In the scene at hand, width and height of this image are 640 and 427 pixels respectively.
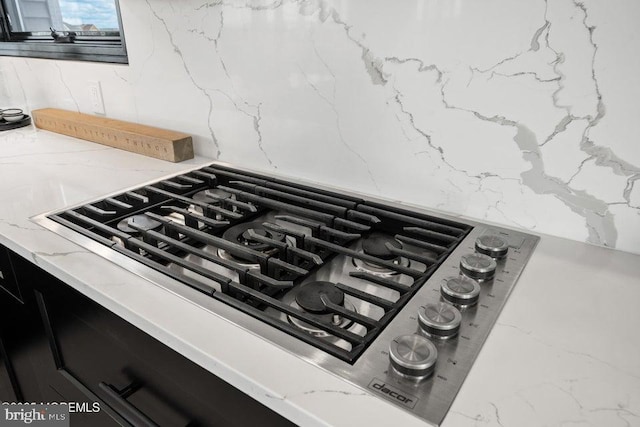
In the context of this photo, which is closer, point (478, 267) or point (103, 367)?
point (478, 267)

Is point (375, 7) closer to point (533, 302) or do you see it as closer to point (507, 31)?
point (507, 31)

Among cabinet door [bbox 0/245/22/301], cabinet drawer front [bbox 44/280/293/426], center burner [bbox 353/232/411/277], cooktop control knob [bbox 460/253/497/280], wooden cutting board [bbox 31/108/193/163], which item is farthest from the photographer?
wooden cutting board [bbox 31/108/193/163]

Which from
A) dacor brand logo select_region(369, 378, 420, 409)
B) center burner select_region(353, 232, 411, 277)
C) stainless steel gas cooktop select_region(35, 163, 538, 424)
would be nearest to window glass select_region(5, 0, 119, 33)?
stainless steel gas cooktop select_region(35, 163, 538, 424)

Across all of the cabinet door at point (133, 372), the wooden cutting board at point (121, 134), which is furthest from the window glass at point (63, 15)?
the cabinet door at point (133, 372)

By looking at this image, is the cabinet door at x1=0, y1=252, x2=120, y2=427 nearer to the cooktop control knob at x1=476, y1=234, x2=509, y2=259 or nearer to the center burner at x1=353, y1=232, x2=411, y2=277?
the center burner at x1=353, y1=232, x2=411, y2=277

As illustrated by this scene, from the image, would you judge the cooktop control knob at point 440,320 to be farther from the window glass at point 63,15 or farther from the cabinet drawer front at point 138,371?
the window glass at point 63,15

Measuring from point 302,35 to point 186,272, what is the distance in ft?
1.99

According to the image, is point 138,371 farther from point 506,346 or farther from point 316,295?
point 506,346

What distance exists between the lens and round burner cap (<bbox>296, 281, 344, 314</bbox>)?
66 centimetres

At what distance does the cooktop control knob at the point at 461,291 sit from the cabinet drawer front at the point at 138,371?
0.95 ft

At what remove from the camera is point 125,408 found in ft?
2.47

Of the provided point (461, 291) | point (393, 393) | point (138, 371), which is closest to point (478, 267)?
point (461, 291)

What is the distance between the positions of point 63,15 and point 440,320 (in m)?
2.01

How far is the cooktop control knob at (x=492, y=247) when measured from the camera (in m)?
0.78
